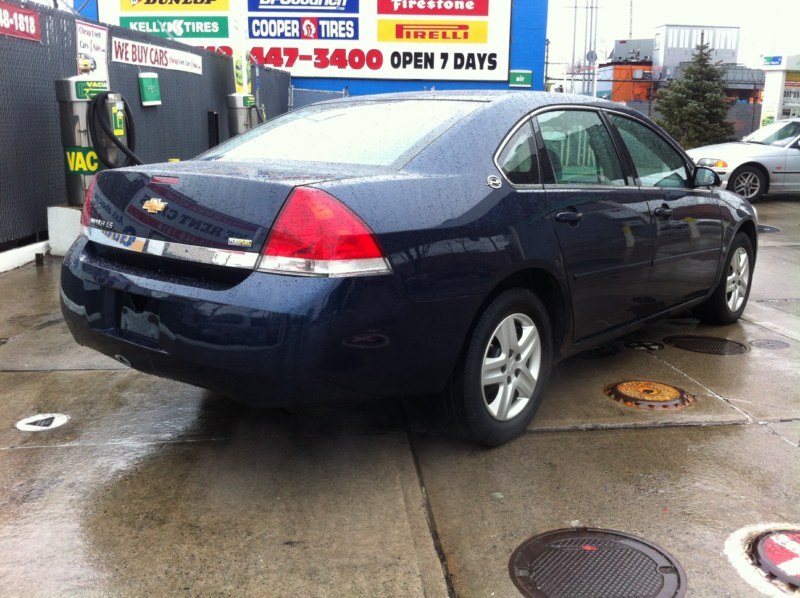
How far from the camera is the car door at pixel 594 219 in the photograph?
12.4 feet

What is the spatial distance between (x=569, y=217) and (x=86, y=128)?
5895mm

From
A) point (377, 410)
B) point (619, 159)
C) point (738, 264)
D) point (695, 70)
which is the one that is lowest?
point (377, 410)

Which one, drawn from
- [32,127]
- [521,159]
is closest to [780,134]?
[32,127]

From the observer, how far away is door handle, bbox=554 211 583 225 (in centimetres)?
368

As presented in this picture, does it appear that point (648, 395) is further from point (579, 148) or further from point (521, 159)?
point (521, 159)

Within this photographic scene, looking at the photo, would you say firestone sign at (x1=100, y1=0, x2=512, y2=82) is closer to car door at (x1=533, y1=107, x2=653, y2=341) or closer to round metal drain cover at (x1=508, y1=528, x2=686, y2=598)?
car door at (x1=533, y1=107, x2=653, y2=341)

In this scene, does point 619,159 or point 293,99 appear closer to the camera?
point 619,159

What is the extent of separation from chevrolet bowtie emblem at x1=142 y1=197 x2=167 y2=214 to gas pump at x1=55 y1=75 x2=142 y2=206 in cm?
483

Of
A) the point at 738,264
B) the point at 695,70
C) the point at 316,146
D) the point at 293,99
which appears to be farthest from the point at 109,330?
the point at 695,70

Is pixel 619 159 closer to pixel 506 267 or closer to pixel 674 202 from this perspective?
pixel 674 202

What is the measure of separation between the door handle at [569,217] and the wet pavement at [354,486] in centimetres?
100

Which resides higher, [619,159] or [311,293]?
[619,159]

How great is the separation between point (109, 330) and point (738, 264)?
4455 millimetres

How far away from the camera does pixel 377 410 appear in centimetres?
405
